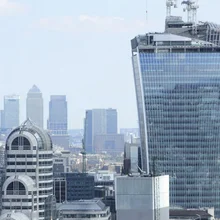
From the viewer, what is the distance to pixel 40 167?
105938 mm

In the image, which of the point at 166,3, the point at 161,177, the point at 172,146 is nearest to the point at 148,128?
the point at 172,146

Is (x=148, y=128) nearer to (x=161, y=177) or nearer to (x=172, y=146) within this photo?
(x=172, y=146)

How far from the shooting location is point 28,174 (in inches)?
4154

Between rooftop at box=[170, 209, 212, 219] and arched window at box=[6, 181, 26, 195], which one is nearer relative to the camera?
arched window at box=[6, 181, 26, 195]

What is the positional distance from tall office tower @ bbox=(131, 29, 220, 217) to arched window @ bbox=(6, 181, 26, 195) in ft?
83.0

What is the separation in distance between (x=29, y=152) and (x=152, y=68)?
2543 centimetres

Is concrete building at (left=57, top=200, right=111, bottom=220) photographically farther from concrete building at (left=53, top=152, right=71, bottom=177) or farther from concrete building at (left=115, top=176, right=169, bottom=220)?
concrete building at (left=53, top=152, right=71, bottom=177)

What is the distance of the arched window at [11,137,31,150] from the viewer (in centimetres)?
10506

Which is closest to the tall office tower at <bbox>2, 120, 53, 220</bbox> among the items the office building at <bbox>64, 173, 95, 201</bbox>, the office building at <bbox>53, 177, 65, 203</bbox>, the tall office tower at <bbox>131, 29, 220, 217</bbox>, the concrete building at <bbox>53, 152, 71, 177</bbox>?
the tall office tower at <bbox>131, 29, 220, 217</bbox>

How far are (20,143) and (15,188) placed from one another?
3670mm

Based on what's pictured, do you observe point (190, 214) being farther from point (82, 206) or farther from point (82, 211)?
point (82, 211)

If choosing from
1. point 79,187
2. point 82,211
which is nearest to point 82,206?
point 82,211

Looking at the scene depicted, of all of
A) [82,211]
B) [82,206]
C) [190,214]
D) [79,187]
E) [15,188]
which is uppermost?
[15,188]

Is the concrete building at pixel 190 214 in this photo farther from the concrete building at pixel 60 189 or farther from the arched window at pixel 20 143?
the concrete building at pixel 60 189
